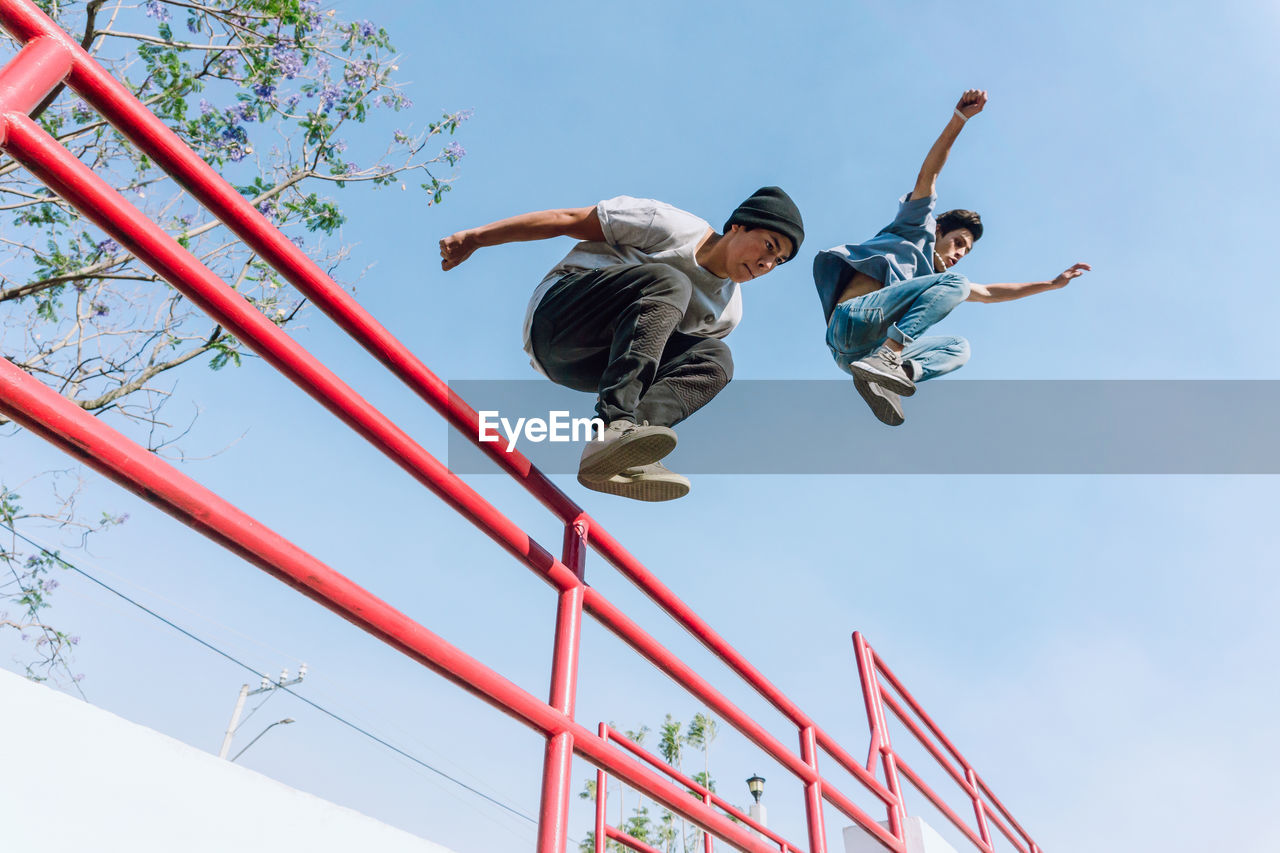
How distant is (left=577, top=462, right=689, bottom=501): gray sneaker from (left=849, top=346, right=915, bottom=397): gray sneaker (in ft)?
4.39

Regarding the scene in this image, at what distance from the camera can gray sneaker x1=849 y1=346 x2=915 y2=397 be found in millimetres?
3268

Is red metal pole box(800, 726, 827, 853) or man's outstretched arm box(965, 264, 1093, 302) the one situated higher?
man's outstretched arm box(965, 264, 1093, 302)

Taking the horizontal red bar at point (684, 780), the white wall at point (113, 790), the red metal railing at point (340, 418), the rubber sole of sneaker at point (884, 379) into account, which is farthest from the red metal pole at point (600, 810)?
the white wall at point (113, 790)

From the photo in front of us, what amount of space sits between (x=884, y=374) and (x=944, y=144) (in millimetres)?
1180

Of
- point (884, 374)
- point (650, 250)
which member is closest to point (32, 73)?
point (650, 250)

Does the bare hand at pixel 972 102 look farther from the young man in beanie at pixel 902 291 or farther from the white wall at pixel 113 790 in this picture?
the white wall at pixel 113 790

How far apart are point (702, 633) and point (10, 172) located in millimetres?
5635

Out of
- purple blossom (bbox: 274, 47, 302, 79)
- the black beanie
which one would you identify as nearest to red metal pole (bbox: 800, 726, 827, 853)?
the black beanie

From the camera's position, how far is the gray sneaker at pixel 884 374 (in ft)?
10.7

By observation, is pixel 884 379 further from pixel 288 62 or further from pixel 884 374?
pixel 288 62

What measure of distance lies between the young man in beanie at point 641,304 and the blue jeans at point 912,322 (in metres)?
1.10

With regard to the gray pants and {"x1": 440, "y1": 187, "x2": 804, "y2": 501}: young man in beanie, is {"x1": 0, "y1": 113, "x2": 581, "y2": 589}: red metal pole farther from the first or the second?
the gray pants

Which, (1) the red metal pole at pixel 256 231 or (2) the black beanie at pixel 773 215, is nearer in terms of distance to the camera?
(1) the red metal pole at pixel 256 231

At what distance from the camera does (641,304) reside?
230 centimetres
